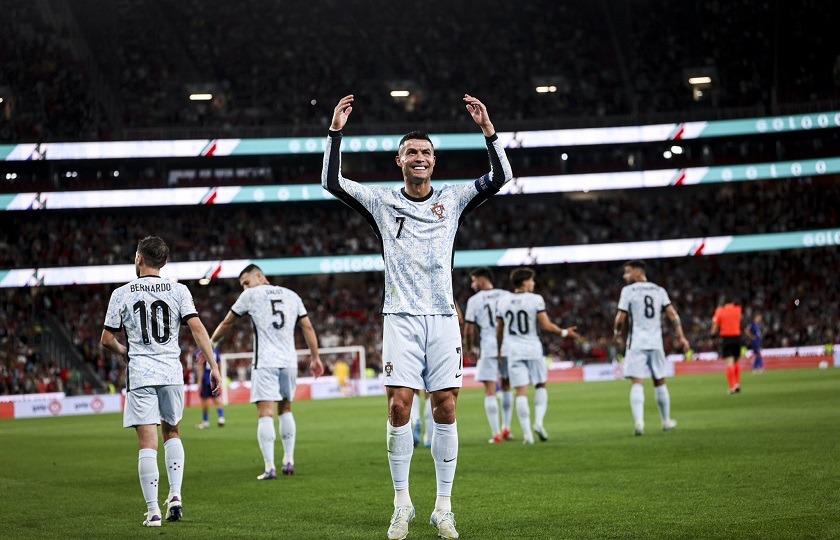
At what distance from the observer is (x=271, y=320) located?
1243 cm

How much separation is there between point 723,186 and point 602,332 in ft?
44.1

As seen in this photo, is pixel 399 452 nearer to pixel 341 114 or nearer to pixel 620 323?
pixel 341 114

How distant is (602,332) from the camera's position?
48.2 metres

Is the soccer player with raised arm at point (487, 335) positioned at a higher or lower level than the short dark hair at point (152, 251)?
lower

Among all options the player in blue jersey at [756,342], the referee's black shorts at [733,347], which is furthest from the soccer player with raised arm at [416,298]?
the player in blue jersey at [756,342]

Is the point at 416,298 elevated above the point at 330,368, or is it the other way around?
the point at 416,298

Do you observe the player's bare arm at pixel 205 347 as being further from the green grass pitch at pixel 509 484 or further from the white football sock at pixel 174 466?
the green grass pitch at pixel 509 484

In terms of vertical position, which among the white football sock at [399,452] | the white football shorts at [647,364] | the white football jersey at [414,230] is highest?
the white football jersey at [414,230]

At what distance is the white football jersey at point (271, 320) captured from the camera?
12359mm

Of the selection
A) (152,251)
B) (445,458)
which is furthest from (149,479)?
(445,458)

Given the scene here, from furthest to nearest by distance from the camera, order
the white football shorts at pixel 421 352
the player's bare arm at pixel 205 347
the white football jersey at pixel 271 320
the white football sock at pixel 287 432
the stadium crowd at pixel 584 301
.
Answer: the stadium crowd at pixel 584 301 → the white football sock at pixel 287 432 → the white football jersey at pixel 271 320 → the player's bare arm at pixel 205 347 → the white football shorts at pixel 421 352

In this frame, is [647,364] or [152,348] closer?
[152,348]

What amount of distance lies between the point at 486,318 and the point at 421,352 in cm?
890

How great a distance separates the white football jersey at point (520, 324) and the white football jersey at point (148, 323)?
7.73m
